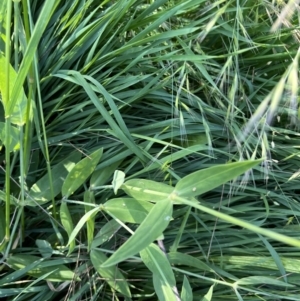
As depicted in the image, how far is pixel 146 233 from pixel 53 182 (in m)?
0.34

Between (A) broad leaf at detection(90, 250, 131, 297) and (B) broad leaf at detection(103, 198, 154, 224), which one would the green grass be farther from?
(B) broad leaf at detection(103, 198, 154, 224)

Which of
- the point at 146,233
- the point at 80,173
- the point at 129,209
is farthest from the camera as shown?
the point at 80,173

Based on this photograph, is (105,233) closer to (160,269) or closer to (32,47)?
(160,269)

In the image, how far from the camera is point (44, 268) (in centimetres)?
65

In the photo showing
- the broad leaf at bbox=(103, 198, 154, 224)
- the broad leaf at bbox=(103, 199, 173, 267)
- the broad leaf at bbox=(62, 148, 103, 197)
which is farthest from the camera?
the broad leaf at bbox=(62, 148, 103, 197)

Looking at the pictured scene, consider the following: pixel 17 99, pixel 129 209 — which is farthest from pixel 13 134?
pixel 129 209

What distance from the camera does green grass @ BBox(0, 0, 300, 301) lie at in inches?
25.5

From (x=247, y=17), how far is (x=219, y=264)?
1.52ft

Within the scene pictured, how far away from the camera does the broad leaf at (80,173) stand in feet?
2.05

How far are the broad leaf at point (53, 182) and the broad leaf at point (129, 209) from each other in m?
0.17

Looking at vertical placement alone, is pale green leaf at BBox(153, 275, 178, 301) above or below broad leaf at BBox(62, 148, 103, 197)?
below

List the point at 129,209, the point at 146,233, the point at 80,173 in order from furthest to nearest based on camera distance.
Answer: the point at 80,173 < the point at 129,209 < the point at 146,233

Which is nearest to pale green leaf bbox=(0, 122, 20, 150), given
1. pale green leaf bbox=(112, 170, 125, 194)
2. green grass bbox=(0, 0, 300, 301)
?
green grass bbox=(0, 0, 300, 301)

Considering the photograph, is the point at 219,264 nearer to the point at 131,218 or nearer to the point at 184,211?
the point at 184,211
